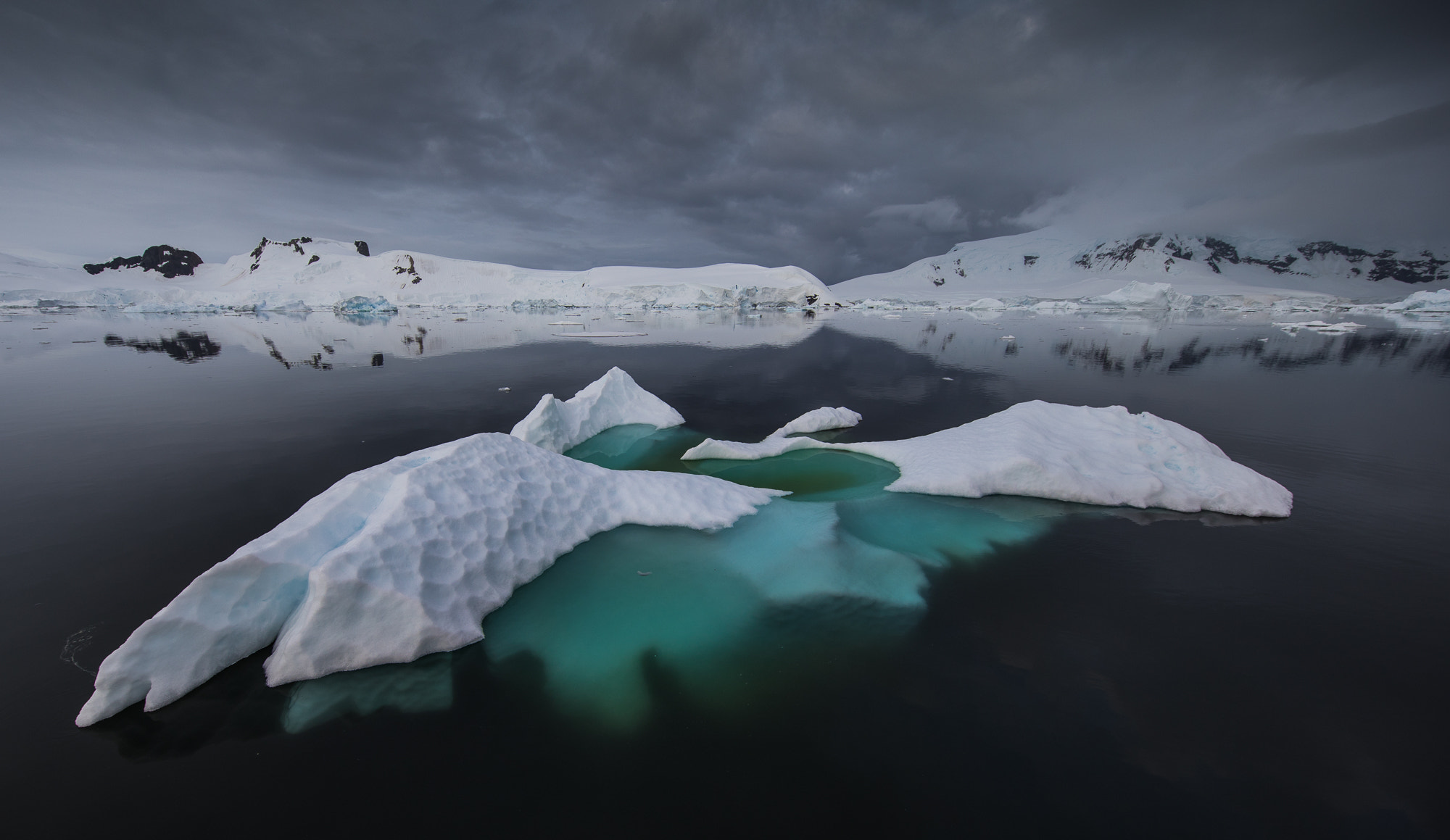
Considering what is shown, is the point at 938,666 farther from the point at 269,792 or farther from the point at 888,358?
the point at 888,358

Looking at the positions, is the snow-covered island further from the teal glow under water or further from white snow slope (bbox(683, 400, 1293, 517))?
the teal glow under water

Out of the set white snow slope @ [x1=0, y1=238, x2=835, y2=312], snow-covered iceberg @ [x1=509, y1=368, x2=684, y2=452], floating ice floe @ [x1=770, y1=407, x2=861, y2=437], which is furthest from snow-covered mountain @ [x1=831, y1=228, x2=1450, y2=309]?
snow-covered iceberg @ [x1=509, y1=368, x2=684, y2=452]

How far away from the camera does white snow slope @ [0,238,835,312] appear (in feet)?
267

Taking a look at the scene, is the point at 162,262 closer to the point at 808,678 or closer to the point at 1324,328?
the point at 808,678

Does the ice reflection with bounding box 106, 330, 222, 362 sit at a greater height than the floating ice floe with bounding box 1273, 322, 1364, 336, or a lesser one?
greater

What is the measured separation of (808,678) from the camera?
5363 millimetres

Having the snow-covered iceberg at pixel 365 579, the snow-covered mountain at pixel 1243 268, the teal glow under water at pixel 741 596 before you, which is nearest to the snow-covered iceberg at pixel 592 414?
the snow-covered iceberg at pixel 365 579

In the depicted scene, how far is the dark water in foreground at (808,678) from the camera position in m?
4.08

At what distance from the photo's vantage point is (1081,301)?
94.7 metres

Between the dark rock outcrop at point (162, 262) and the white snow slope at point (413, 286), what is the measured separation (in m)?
11.7

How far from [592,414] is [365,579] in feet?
31.1

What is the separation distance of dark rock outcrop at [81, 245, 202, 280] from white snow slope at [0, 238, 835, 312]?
11735 millimetres

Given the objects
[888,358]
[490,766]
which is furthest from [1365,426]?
[490,766]

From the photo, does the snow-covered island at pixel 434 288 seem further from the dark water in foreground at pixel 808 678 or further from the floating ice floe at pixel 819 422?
the dark water in foreground at pixel 808 678
